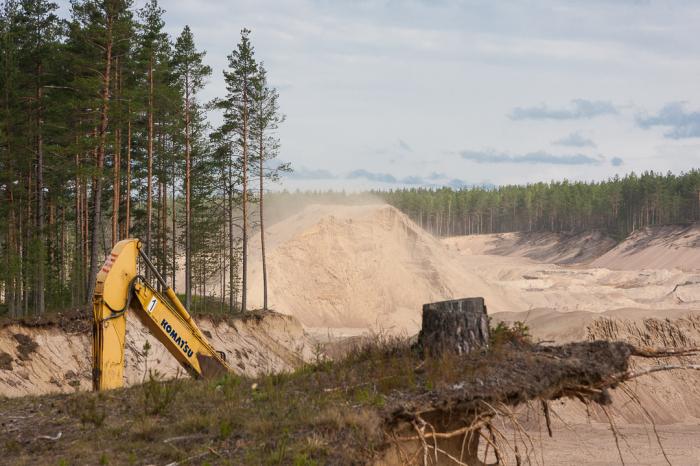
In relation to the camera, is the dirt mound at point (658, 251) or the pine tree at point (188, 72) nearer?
the pine tree at point (188, 72)

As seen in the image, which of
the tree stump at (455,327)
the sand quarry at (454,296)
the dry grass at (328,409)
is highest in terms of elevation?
the tree stump at (455,327)

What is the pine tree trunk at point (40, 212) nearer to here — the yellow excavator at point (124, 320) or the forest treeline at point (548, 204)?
the yellow excavator at point (124, 320)

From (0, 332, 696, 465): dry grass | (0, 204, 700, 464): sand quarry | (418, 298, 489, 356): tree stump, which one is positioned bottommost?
(0, 204, 700, 464): sand quarry

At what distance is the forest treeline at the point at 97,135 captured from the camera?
31.4 meters

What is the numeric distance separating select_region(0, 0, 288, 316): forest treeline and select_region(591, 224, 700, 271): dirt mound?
73.2 metres

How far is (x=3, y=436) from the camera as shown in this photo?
861 cm

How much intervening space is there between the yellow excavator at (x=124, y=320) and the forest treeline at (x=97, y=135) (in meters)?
17.3

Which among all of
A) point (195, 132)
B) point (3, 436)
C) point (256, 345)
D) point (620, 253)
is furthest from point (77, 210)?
point (620, 253)

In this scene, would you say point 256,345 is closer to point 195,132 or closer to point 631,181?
point 195,132

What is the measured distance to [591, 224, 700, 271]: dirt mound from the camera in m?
103

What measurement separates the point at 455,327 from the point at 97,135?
25248mm

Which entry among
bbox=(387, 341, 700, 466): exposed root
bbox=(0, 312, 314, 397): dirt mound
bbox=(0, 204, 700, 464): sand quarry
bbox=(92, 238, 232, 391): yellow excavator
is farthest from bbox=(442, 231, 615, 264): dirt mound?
bbox=(387, 341, 700, 466): exposed root

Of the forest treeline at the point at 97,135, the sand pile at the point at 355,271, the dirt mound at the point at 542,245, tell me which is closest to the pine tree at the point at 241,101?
the forest treeline at the point at 97,135

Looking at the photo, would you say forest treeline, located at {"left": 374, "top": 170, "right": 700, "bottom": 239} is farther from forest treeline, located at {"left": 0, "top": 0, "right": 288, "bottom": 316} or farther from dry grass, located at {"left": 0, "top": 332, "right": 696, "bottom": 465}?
dry grass, located at {"left": 0, "top": 332, "right": 696, "bottom": 465}
